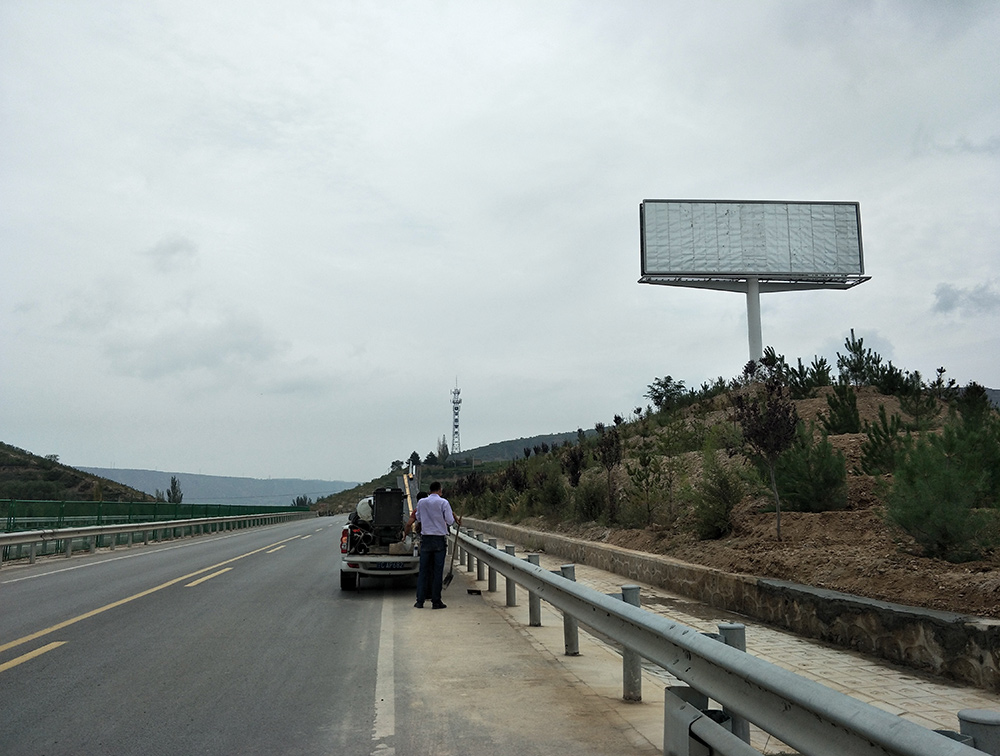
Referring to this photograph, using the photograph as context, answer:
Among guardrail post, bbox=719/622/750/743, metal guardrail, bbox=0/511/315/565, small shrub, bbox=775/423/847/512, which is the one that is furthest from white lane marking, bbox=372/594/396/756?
metal guardrail, bbox=0/511/315/565

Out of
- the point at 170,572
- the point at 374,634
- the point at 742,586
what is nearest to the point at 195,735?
the point at 374,634

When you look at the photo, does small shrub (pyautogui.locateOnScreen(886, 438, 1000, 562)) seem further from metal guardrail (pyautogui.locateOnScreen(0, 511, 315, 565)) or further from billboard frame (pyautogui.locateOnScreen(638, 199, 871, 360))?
billboard frame (pyautogui.locateOnScreen(638, 199, 871, 360))

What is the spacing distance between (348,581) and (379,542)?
87cm

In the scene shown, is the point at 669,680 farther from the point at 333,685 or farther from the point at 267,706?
the point at 267,706

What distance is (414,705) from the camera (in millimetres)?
5949

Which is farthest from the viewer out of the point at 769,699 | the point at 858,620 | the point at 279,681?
the point at 858,620

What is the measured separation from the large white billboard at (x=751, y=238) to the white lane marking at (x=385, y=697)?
3694cm

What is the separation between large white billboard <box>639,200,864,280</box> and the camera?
1693 inches

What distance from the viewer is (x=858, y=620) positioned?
7.60 m

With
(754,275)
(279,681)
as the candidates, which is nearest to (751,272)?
(754,275)

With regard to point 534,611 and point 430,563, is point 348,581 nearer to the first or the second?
point 430,563

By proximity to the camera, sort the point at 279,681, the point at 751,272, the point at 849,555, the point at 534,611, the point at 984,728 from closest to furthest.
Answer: the point at 984,728, the point at 279,681, the point at 849,555, the point at 534,611, the point at 751,272

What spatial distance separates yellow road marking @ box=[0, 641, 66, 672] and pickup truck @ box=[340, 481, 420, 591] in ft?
18.1

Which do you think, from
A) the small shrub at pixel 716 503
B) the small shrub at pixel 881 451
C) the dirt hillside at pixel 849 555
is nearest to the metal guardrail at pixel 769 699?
the dirt hillside at pixel 849 555
